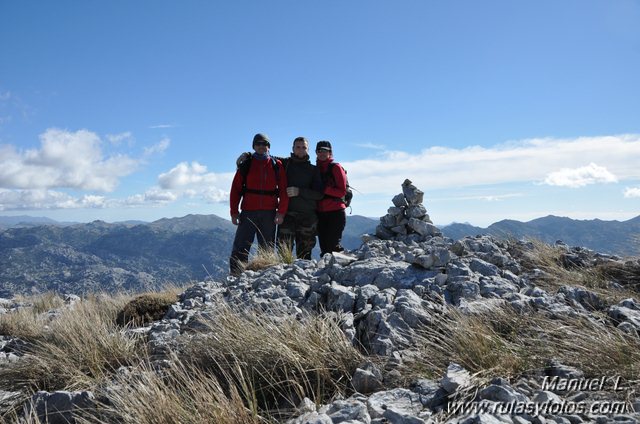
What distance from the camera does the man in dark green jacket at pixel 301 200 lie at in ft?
34.9

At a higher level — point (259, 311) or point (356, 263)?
point (356, 263)

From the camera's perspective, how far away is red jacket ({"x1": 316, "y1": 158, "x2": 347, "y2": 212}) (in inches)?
417

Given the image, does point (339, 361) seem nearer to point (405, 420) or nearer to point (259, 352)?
point (259, 352)

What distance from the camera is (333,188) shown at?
10.6m

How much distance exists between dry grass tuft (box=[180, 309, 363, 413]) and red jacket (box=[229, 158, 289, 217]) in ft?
18.8

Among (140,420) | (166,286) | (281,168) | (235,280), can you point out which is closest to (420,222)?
(281,168)

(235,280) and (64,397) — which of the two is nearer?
(64,397)

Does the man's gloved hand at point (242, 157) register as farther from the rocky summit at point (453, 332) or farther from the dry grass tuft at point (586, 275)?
the dry grass tuft at point (586, 275)

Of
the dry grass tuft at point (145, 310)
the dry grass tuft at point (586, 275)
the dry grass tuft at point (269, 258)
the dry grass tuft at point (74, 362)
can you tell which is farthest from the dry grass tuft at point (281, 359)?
the dry grass tuft at point (269, 258)

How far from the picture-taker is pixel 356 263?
7605 mm

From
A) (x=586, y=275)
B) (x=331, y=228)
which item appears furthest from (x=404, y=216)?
(x=586, y=275)

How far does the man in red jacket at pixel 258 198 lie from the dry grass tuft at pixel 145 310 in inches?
82.0

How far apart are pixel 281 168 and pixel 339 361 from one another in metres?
7.01

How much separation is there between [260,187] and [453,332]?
7031mm
